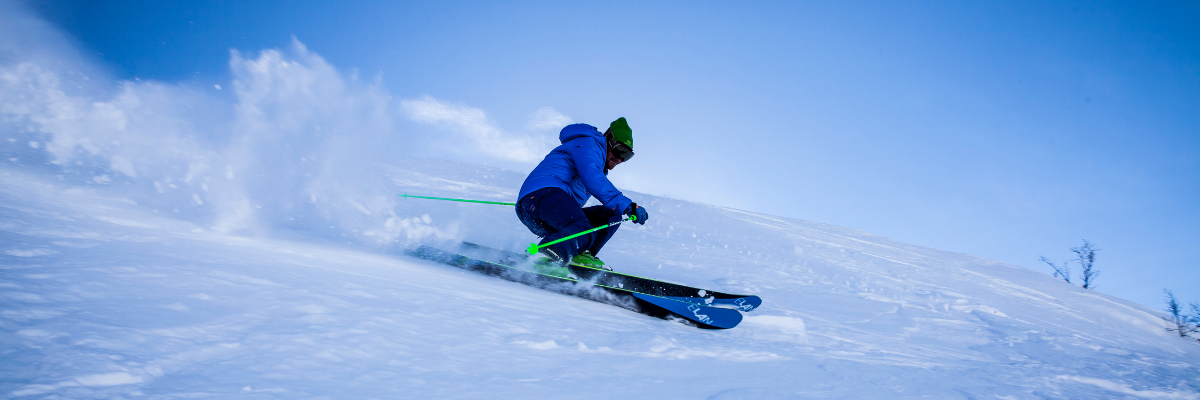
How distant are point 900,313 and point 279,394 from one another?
4973mm

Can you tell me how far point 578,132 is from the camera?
3678 millimetres

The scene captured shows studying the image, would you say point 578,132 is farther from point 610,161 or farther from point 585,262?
point 585,262

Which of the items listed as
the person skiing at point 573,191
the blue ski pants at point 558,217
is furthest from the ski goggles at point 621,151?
the blue ski pants at point 558,217

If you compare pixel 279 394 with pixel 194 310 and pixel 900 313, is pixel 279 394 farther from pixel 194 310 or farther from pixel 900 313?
pixel 900 313

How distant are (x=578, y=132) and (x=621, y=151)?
44 centimetres

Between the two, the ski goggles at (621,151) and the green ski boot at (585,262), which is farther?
the ski goggles at (621,151)

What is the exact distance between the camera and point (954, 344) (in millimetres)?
3305

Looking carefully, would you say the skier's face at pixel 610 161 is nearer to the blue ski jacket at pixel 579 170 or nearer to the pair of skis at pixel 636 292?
the blue ski jacket at pixel 579 170

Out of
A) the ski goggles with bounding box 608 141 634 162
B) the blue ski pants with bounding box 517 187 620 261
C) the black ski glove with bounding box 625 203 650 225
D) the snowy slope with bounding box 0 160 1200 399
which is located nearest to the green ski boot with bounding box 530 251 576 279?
the blue ski pants with bounding box 517 187 620 261

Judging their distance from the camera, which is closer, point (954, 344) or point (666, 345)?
point (666, 345)

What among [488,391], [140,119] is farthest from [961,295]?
[140,119]

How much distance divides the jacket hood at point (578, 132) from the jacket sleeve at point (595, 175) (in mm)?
106

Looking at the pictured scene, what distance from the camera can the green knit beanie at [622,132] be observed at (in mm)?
3844

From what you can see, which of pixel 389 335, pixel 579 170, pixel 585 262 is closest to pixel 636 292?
pixel 585 262
